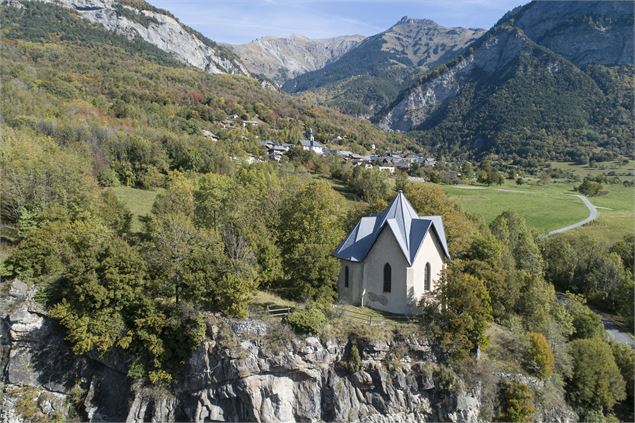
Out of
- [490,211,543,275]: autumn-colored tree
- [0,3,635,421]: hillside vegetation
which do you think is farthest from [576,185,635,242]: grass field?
[490,211,543,275]: autumn-colored tree

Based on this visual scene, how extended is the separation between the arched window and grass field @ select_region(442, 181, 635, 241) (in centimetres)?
5517

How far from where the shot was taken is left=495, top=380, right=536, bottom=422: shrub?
32781mm

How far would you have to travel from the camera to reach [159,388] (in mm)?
32812

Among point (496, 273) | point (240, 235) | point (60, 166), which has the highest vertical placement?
point (60, 166)

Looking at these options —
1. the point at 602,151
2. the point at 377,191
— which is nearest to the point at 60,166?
the point at 377,191

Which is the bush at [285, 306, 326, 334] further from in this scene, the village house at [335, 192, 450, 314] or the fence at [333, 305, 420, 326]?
the village house at [335, 192, 450, 314]

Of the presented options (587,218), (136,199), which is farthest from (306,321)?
(587,218)

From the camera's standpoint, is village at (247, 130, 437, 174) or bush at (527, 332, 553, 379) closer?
bush at (527, 332, 553, 379)

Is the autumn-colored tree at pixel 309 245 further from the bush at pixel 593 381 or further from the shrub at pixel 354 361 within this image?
the bush at pixel 593 381

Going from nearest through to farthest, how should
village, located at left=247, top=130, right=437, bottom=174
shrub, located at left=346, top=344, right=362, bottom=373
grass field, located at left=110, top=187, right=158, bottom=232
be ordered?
shrub, located at left=346, top=344, right=362, bottom=373 → grass field, located at left=110, top=187, right=158, bottom=232 → village, located at left=247, top=130, right=437, bottom=174

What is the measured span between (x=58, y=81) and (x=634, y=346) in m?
128

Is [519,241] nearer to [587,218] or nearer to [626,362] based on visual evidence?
[626,362]

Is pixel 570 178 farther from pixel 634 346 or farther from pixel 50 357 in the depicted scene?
pixel 50 357

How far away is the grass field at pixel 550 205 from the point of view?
284 ft
